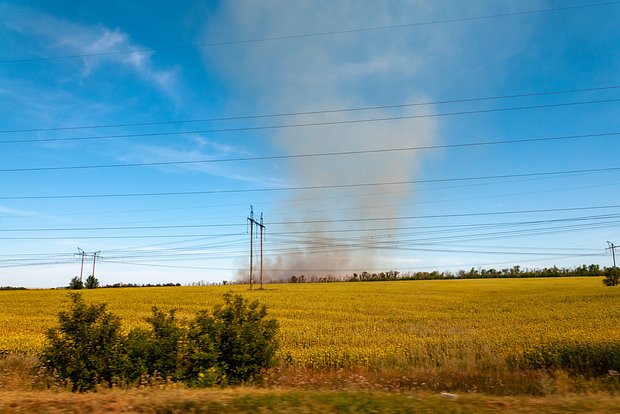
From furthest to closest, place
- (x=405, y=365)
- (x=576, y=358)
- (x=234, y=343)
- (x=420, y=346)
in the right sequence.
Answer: (x=420, y=346), (x=576, y=358), (x=405, y=365), (x=234, y=343)

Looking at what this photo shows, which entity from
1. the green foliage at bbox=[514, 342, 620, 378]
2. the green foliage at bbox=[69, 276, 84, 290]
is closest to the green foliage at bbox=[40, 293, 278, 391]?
the green foliage at bbox=[514, 342, 620, 378]

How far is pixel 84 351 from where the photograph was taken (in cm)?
1399

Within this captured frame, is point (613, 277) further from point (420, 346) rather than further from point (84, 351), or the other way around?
point (84, 351)

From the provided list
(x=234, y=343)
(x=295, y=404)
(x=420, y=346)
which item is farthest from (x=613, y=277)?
(x=295, y=404)

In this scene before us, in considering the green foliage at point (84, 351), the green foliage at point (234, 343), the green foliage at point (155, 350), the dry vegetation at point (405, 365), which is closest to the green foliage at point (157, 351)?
the green foliage at point (155, 350)

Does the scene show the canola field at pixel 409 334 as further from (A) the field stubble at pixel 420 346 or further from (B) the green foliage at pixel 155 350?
(B) the green foliage at pixel 155 350

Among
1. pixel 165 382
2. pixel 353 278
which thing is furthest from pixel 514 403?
pixel 353 278

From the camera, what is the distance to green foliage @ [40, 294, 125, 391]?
13.8 m

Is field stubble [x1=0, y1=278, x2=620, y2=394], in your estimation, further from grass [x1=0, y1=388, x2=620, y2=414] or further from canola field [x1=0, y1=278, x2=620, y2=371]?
grass [x1=0, y1=388, x2=620, y2=414]

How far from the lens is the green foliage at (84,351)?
544 inches

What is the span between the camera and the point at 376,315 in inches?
1438

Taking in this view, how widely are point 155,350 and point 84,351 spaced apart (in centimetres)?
224

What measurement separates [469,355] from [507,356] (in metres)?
1.54

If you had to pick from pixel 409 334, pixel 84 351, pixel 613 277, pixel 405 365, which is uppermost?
pixel 613 277
